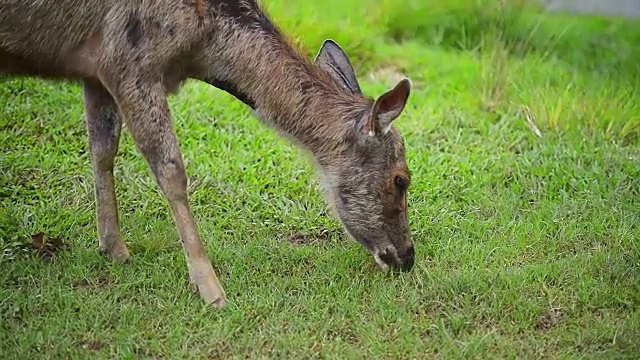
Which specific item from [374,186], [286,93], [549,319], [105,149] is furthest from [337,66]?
[549,319]

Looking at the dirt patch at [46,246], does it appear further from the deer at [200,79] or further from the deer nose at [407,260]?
the deer nose at [407,260]

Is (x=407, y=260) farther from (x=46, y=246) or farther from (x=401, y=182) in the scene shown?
(x=46, y=246)

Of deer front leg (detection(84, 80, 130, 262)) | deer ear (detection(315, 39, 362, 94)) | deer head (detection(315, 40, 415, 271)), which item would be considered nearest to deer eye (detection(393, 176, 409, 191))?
deer head (detection(315, 40, 415, 271))

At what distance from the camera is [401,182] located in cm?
520

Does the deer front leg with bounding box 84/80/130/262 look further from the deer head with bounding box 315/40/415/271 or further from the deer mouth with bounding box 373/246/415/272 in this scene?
the deer mouth with bounding box 373/246/415/272

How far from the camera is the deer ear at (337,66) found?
5445 millimetres

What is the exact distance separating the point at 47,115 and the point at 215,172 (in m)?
1.36

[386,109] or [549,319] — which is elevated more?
[386,109]

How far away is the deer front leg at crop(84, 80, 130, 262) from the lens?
539 cm

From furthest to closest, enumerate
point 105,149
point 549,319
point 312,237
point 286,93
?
point 312,237
point 105,149
point 286,93
point 549,319

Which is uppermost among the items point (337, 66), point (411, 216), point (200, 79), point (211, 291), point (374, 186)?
point (337, 66)

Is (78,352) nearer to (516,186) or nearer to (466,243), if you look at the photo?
(466,243)

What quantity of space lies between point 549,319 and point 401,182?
39.8 inches

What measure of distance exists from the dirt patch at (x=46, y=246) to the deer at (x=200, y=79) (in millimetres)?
235
